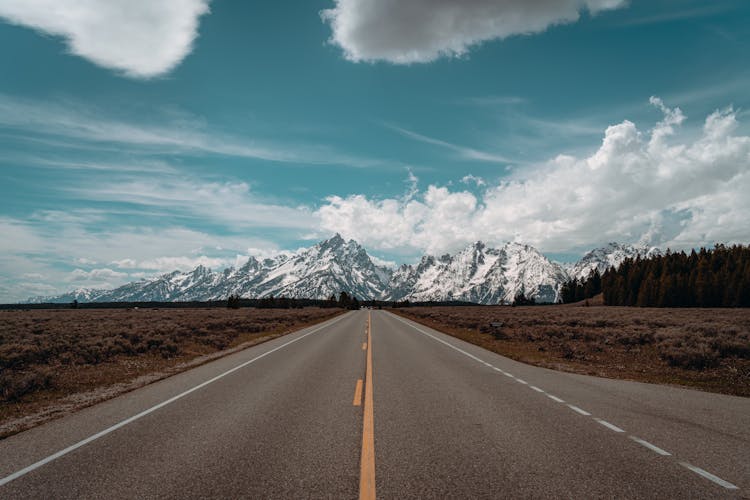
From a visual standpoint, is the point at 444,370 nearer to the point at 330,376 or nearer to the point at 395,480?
the point at 330,376

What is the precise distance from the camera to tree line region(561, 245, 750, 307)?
79.6 metres

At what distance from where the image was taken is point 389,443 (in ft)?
21.1

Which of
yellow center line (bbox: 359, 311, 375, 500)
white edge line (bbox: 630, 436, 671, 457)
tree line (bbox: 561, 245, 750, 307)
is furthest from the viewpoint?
tree line (bbox: 561, 245, 750, 307)

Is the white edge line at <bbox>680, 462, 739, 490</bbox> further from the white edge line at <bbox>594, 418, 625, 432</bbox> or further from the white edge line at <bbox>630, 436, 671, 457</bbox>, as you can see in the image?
the white edge line at <bbox>594, 418, 625, 432</bbox>

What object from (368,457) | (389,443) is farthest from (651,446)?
(368,457)

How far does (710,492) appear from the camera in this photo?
15.7ft

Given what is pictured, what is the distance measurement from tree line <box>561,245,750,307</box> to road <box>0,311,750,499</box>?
294ft

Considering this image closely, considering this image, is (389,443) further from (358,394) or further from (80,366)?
(80,366)

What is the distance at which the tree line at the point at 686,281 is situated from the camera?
79600 millimetres

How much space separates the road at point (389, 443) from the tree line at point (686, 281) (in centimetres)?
8959

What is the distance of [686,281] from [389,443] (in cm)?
10396

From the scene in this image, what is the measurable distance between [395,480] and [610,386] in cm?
930

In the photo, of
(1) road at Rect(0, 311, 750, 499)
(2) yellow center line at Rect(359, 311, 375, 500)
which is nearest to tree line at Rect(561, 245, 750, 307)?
(1) road at Rect(0, 311, 750, 499)

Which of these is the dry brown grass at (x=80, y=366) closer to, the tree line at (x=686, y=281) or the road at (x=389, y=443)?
the road at (x=389, y=443)
